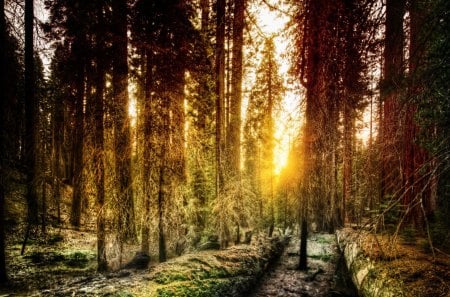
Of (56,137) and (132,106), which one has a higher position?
(132,106)

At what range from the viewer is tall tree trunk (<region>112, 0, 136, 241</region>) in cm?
751

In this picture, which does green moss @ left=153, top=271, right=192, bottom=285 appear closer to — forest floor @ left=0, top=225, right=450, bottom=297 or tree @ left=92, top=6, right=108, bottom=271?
forest floor @ left=0, top=225, right=450, bottom=297

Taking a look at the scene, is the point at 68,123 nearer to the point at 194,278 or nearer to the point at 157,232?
the point at 157,232

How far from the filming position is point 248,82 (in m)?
14.7

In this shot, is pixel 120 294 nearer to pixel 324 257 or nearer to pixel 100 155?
pixel 100 155

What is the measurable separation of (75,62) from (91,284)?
6.12 meters

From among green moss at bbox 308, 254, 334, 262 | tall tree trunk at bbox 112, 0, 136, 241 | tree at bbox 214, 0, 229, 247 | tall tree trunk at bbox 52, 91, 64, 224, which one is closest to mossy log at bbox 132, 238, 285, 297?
tree at bbox 214, 0, 229, 247

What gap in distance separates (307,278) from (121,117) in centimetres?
822

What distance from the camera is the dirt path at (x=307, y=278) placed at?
25.4 ft

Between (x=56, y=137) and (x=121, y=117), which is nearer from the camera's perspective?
(x=121, y=117)

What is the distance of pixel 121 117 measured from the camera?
780 centimetres

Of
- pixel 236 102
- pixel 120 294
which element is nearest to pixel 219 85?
pixel 236 102

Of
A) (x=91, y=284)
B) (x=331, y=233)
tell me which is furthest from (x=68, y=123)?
(x=331, y=233)

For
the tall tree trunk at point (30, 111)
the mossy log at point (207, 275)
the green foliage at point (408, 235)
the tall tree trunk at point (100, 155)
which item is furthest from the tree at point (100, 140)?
the green foliage at point (408, 235)
